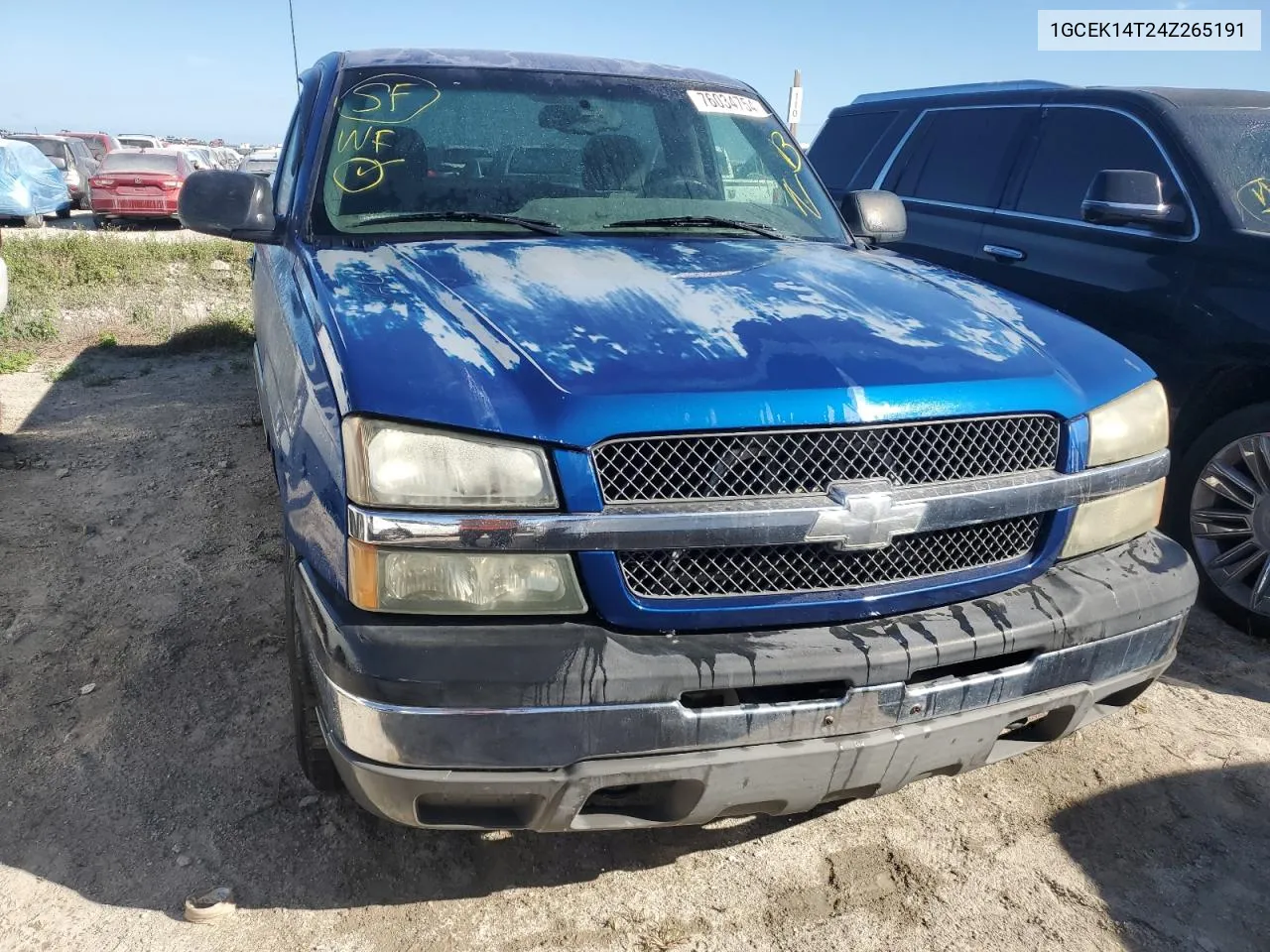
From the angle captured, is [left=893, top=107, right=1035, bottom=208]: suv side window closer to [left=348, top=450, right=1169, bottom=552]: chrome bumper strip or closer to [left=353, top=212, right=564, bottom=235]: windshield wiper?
[left=353, top=212, right=564, bottom=235]: windshield wiper

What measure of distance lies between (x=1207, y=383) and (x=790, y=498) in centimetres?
263

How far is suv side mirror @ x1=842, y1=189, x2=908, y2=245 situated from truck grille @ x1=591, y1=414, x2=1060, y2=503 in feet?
5.38

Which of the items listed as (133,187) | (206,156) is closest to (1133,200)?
(133,187)

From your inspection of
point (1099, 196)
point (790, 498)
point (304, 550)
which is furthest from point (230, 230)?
point (1099, 196)

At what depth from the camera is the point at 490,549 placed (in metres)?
1.76

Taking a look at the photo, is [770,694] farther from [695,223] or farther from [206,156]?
[206,156]

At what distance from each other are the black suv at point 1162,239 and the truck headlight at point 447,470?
9.64 ft

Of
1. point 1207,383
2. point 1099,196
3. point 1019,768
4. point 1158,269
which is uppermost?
point 1099,196

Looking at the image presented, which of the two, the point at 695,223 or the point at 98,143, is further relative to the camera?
the point at 98,143

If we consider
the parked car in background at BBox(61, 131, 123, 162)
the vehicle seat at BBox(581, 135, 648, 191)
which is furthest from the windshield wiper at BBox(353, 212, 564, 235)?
the parked car in background at BBox(61, 131, 123, 162)

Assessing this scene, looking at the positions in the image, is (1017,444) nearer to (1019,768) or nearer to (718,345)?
(718,345)

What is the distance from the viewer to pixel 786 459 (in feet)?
6.11

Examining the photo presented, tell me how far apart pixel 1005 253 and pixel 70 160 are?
20.1 metres

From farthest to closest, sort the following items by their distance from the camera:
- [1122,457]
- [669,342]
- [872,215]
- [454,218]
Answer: [872,215]
[454,218]
[1122,457]
[669,342]
